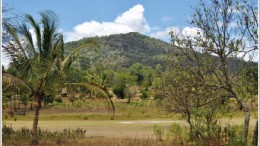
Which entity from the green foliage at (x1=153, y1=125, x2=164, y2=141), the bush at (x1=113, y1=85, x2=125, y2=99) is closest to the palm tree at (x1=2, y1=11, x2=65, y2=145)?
the green foliage at (x1=153, y1=125, x2=164, y2=141)

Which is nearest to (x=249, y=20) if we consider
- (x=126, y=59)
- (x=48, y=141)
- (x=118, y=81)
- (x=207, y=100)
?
(x=207, y=100)

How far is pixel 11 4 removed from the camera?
7.24 metres

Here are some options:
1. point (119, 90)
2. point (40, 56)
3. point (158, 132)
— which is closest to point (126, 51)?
point (119, 90)

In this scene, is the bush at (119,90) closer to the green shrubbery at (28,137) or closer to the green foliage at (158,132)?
the green shrubbery at (28,137)

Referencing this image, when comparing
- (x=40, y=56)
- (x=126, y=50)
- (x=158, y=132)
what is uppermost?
(x=126, y=50)

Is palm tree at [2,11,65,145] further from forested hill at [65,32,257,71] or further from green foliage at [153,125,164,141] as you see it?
forested hill at [65,32,257,71]

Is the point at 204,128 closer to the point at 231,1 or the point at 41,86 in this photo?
the point at 231,1

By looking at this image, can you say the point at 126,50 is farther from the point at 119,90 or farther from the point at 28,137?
the point at 28,137

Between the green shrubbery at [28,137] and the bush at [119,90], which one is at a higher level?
the bush at [119,90]

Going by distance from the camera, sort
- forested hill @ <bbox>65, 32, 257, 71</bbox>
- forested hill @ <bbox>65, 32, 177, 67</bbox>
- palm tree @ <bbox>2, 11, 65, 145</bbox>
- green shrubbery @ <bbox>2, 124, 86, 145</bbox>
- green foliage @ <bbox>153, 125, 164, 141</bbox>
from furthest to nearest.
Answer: forested hill @ <bbox>65, 32, 177, 67</bbox>, forested hill @ <bbox>65, 32, 257, 71</bbox>, green foliage @ <bbox>153, 125, 164, 141</bbox>, green shrubbery @ <bbox>2, 124, 86, 145</bbox>, palm tree @ <bbox>2, 11, 65, 145</bbox>

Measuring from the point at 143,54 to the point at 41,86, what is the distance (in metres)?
79.7

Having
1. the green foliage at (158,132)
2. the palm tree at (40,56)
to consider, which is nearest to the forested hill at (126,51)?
the green foliage at (158,132)

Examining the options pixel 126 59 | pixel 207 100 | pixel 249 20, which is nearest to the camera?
pixel 249 20

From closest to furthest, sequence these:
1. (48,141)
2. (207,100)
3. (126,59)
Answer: (207,100) → (48,141) → (126,59)
